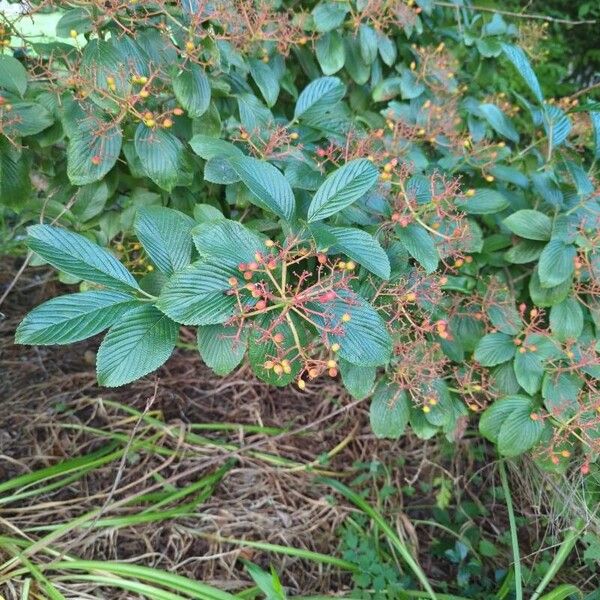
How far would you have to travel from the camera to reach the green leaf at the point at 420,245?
2.56 ft

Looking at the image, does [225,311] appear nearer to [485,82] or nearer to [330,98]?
[330,98]

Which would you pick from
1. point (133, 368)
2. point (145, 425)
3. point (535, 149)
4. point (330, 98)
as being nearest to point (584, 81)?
point (535, 149)

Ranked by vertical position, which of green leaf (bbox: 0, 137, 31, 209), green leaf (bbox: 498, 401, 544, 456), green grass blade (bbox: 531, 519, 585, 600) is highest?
green leaf (bbox: 0, 137, 31, 209)

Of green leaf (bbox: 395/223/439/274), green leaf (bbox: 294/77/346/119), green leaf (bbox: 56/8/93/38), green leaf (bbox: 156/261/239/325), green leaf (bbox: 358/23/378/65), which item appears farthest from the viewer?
green leaf (bbox: 358/23/378/65)

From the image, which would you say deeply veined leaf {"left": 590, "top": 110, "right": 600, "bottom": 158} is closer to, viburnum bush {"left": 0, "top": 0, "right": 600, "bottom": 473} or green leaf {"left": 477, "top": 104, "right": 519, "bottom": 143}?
viburnum bush {"left": 0, "top": 0, "right": 600, "bottom": 473}

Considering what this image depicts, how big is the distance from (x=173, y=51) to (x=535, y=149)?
0.89 m

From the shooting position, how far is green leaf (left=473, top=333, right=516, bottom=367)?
978 millimetres

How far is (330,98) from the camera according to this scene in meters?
1.01

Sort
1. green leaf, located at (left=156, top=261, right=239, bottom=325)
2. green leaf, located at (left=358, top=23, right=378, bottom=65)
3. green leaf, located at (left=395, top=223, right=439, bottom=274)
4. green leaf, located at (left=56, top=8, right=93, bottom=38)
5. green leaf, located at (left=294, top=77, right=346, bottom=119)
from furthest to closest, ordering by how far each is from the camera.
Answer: green leaf, located at (left=358, top=23, right=378, bottom=65) < green leaf, located at (left=294, top=77, right=346, bottom=119) < green leaf, located at (left=56, top=8, right=93, bottom=38) < green leaf, located at (left=395, top=223, right=439, bottom=274) < green leaf, located at (left=156, top=261, right=239, bottom=325)

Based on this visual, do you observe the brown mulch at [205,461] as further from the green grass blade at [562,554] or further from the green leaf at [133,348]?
the green leaf at [133,348]

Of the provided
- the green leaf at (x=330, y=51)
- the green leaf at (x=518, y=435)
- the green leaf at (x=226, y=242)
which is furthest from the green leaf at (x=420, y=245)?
the green leaf at (x=330, y=51)

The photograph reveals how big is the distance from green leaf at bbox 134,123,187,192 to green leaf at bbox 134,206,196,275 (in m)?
0.10

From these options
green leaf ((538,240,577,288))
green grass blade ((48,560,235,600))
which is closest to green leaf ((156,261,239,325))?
green grass blade ((48,560,235,600))

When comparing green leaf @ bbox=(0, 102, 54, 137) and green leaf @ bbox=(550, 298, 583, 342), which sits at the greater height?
green leaf @ bbox=(0, 102, 54, 137)
